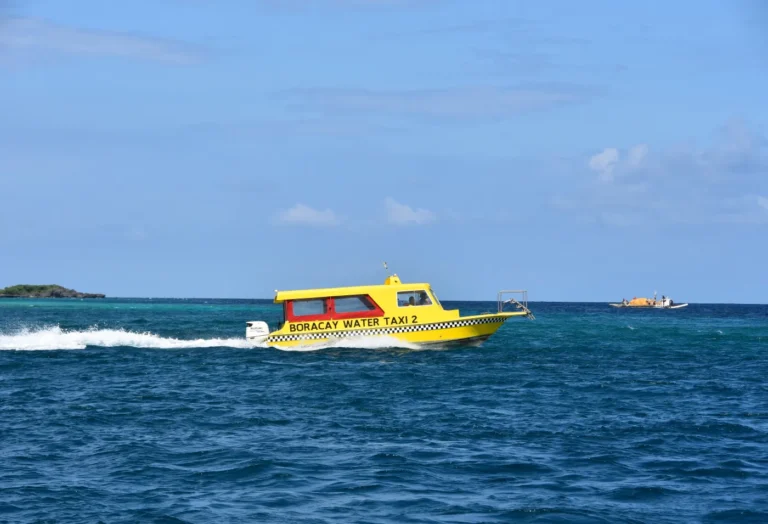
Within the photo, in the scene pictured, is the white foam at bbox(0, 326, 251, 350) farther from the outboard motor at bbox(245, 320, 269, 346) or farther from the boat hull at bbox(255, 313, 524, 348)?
the boat hull at bbox(255, 313, 524, 348)

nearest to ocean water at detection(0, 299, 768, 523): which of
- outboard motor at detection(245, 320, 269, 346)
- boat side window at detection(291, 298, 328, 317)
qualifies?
boat side window at detection(291, 298, 328, 317)

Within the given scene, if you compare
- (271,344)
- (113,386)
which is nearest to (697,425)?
(113,386)

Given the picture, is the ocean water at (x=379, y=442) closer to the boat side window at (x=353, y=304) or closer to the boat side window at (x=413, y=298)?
the boat side window at (x=413, y=298)

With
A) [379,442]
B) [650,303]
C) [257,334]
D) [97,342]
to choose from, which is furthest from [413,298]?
[650,303]

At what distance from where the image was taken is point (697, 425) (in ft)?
69.3

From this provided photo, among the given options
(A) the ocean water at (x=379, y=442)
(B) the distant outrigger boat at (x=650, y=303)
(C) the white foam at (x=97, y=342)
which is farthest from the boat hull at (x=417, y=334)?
(B) the distant outrigger boat at (x=650, y=303)

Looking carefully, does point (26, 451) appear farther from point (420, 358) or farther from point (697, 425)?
point (420, 358)

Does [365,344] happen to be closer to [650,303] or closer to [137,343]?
[137,343]

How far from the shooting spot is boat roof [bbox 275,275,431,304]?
3712 centimetres

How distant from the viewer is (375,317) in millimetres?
37062

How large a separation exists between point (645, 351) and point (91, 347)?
85.9 feet

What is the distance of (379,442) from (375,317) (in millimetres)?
18541

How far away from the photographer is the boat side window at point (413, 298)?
3712cm

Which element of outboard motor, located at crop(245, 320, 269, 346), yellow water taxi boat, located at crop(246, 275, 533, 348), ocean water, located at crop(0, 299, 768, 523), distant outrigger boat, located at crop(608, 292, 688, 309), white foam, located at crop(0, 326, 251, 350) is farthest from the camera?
distant outrigger boat, located at crop(608, 292, 688, 309)
